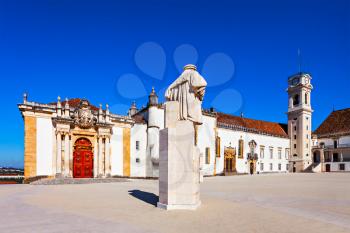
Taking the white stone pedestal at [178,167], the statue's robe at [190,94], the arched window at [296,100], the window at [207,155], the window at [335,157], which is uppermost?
the arched window at [296,100]

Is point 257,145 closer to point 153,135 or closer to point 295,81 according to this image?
point 295,81

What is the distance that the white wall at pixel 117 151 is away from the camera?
27453 millimetres

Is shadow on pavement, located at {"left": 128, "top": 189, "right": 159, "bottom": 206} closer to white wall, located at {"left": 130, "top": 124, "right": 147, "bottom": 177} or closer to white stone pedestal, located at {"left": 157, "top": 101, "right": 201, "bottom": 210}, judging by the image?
white stone pedestal, located at {"left": 157, "top": 101, "right": 201, "bottom": 210}

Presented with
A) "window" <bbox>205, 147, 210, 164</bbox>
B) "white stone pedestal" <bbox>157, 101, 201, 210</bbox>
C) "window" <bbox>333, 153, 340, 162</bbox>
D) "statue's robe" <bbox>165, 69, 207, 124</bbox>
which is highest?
"statue's robe" <bbox>165, 69, 207, 124</bbox>

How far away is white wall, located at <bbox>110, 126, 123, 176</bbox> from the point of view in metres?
27.5

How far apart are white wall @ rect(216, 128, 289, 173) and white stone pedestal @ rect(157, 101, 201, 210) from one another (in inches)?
1241

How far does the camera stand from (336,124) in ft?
190

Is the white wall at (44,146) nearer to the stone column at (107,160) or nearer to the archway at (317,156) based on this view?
the stone column at (107,160)

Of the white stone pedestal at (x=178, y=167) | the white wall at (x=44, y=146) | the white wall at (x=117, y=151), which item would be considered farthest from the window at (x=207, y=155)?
the white stone pedestal at (x=178, y=167)

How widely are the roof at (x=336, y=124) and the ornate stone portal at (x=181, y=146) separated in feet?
182

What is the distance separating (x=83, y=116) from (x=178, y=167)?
61.7ft

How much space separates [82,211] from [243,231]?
16.0 ft

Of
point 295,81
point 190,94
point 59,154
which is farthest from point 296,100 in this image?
point 190,94

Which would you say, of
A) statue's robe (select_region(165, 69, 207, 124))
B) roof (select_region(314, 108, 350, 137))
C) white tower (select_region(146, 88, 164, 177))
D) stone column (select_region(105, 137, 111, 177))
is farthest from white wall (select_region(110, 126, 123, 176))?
roof (select_region(314, 108, 350, 137))
